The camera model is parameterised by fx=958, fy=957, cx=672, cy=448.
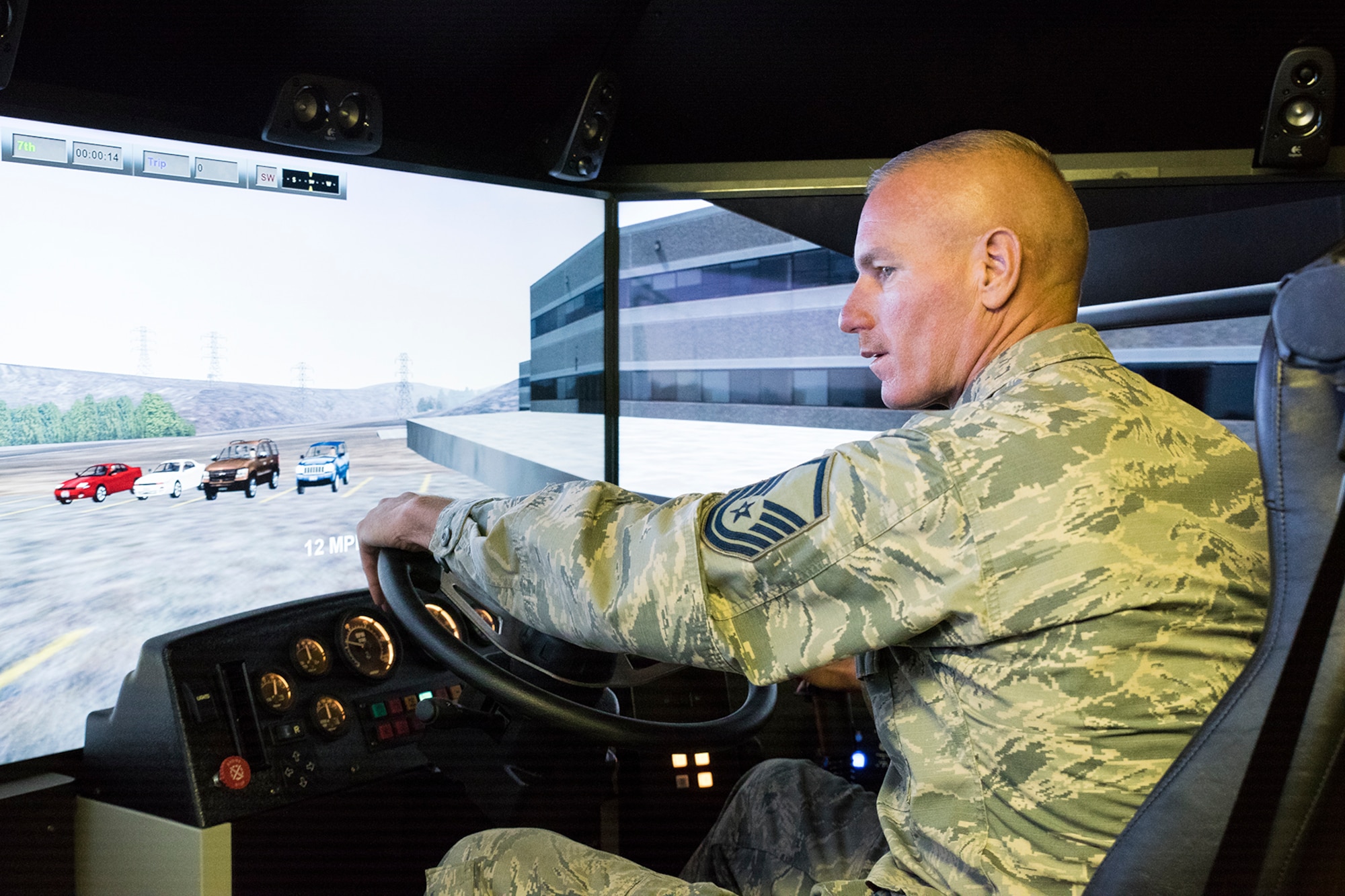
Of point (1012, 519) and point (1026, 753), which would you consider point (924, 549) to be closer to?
point (1012, 519)

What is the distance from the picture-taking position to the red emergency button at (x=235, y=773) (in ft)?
4.03

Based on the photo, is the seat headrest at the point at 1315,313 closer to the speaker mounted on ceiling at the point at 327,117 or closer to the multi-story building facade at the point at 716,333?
the speaker mounted on ceiling at the point at 327,117

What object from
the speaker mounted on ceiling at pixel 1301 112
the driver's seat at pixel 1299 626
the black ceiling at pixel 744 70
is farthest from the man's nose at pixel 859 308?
the speaker mounted on ceiling at pixel 1301 112

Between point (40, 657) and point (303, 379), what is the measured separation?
63 cm

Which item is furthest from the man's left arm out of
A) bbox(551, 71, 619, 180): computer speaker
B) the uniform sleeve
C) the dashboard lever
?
bbox(551, 71, 619, 180): computer speaker

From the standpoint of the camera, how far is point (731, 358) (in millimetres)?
2518

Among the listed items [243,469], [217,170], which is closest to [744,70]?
[217,170]

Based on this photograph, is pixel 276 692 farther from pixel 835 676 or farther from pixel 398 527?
pixel 835 676

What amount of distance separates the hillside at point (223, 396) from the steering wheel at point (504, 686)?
0.76m

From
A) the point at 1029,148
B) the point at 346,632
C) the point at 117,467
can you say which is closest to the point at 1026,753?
the point at 1029,148

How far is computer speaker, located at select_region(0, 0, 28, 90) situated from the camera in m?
1.34

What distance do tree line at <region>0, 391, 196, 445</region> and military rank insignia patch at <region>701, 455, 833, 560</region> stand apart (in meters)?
1.18

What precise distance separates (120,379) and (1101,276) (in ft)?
6.86

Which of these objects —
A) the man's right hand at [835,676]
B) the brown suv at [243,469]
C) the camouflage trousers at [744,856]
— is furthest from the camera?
the brown suv at [243,469]
